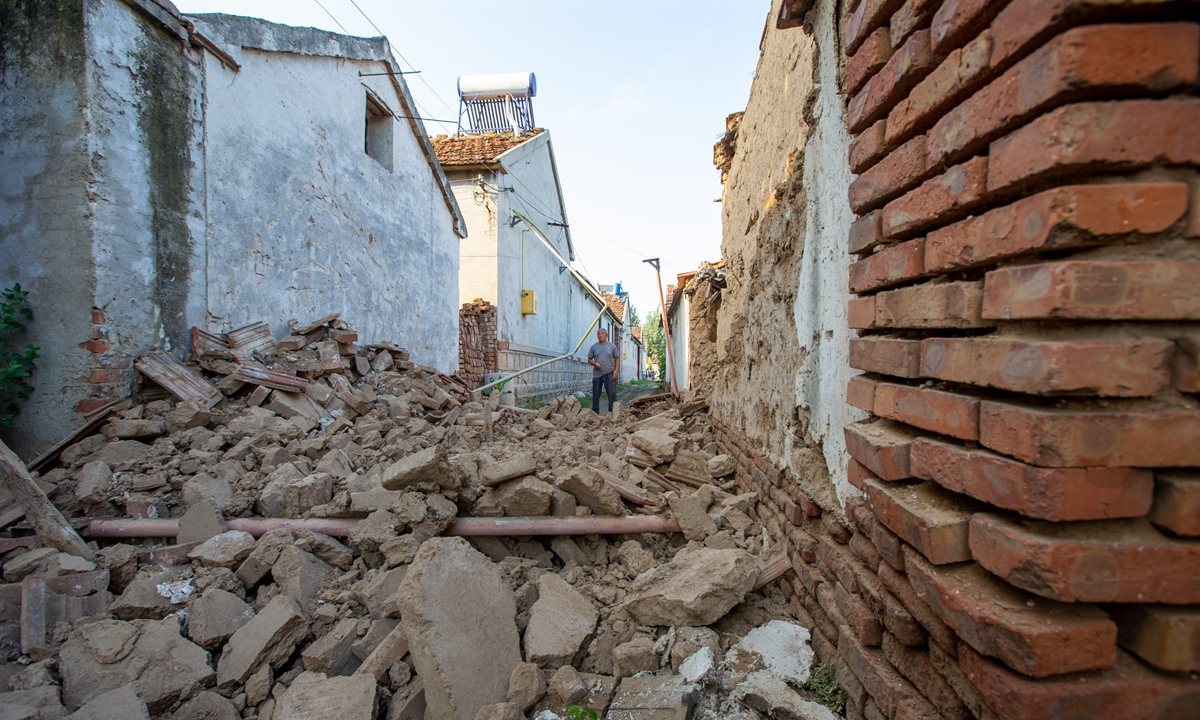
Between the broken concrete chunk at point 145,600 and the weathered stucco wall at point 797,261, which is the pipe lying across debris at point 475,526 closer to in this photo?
the broken concrete chunk at point 145,600

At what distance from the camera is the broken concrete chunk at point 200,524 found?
2918 millimetres

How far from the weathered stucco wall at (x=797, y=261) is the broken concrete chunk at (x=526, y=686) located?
4.22ft

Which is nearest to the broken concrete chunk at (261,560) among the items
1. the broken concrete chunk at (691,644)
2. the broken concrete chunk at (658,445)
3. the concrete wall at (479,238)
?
the broken concrete chunk at (691,644)

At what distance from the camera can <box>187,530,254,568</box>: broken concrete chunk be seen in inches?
108

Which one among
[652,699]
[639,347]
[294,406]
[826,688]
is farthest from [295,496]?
[639,347]

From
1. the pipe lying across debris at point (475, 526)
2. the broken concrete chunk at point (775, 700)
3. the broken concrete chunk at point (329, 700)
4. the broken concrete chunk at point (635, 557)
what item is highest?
the pipe lying across debris at point (475, 526)

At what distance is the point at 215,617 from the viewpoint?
2438 millimetres

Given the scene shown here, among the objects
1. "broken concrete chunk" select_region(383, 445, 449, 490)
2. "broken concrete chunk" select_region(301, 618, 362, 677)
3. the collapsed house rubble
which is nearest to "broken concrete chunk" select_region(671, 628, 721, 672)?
the collapsed house rubble

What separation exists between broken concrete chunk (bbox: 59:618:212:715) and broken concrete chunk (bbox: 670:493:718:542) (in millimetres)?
2207

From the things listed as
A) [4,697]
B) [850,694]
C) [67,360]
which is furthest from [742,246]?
[67,360]

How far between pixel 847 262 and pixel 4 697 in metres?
3.45

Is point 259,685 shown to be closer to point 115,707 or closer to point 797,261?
point 115,707

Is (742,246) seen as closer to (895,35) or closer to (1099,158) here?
(895,35)

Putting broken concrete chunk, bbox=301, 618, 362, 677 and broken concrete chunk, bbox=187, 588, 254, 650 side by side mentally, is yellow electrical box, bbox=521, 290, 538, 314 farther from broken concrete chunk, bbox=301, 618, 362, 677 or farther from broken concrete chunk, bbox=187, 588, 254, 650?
broken concrete chunk, bbox=301, 618, 362, 677
